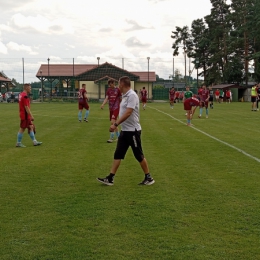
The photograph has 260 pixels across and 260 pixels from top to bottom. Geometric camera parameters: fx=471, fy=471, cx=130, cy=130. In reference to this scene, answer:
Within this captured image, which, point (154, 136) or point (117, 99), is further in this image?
point (154, 136)

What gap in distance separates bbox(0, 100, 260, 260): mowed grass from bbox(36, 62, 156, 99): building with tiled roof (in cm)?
5352

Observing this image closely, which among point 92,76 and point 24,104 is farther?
point 92,76

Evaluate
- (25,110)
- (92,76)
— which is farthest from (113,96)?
(92,76)

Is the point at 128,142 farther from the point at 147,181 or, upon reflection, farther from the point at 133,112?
the point at 147,181

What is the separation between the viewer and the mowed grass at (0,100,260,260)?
4.83m

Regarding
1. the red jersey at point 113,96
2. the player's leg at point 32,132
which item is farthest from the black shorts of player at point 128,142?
the red jersey at point 113,96

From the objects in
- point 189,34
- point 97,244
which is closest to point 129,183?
point 97,244

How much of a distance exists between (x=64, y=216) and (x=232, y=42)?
59.3 meters

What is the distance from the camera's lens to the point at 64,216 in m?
→ 5.96

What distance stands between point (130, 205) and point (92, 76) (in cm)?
6095

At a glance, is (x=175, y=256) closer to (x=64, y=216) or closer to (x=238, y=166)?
(x=64, y=216)

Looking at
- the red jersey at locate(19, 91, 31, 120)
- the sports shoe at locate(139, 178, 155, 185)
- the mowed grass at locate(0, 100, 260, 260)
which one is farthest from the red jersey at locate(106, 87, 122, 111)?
the sports shoe at locate(139, 178, 155, 185)

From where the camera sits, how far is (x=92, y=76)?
66.6 metres

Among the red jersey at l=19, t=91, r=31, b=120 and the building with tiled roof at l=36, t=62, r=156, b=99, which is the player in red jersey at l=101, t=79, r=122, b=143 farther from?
the building with tiled roof at l=36, t=62, r=156, b=99
